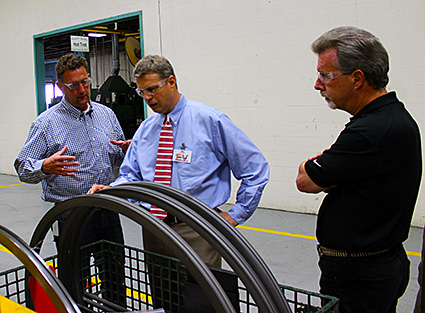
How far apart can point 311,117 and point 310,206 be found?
980 mm

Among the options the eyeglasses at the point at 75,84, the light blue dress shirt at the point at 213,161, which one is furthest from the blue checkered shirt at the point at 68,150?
the light blue dress shirt at the point at 213,161

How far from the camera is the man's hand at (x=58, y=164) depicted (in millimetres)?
1952

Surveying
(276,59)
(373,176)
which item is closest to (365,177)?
(373,176)

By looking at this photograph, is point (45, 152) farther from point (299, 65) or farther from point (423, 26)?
point (423, 26)

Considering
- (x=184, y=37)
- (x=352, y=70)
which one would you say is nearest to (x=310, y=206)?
(x=184, y=37)

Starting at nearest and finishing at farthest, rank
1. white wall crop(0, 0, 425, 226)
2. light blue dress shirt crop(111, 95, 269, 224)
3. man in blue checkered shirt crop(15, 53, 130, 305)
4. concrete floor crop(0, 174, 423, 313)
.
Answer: light blue dress shirt crop(111, 95, 269, 224), man in blue checkered shirt crop(15, 53, 130, 305), concrete floor crop(0, 174, 423, 313), white wall crop(0, 0, 425, 226)

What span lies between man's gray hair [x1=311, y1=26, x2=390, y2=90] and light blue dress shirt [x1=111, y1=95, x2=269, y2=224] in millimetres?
644

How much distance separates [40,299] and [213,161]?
0.93m

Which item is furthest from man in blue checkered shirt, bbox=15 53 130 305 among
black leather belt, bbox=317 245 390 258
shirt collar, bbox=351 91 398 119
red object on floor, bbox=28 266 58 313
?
shirt collar, bbox=351 91 398 119

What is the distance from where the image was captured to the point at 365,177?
1238mm

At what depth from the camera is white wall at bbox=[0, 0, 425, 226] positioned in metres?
3.84

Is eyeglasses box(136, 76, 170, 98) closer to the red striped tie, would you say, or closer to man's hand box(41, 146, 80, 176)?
the red striped tie

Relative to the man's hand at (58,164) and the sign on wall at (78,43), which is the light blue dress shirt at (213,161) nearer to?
the man's hand at (58,164)

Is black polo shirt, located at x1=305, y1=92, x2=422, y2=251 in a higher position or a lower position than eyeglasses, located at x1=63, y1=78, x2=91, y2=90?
lower
